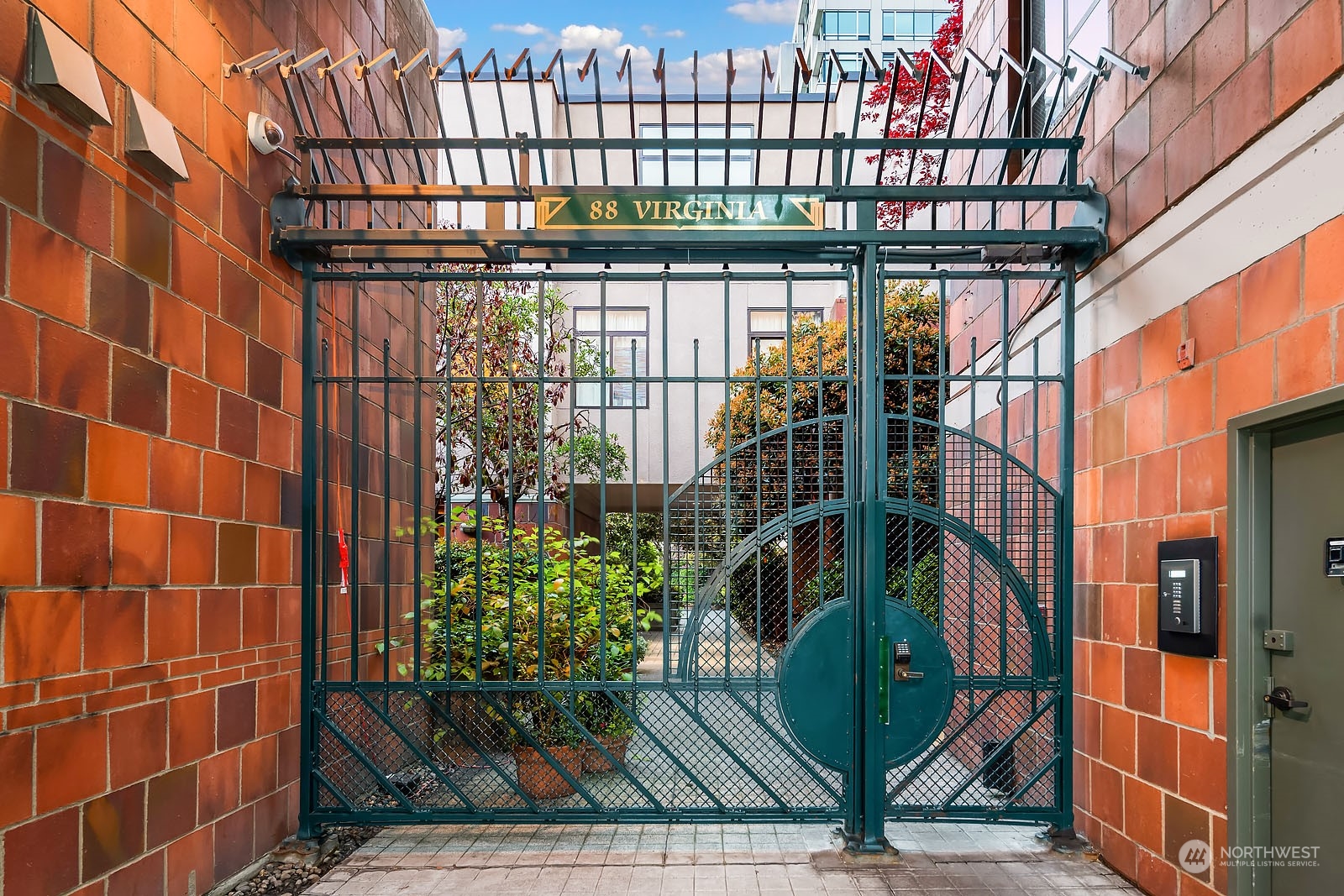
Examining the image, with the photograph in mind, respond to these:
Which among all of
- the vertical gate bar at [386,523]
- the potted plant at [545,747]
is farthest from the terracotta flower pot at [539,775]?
the vertical gate bar at [386,523]

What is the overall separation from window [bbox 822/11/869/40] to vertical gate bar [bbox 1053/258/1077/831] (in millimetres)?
23792

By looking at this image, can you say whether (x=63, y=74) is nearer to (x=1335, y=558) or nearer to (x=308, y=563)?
(x=308, y=563)

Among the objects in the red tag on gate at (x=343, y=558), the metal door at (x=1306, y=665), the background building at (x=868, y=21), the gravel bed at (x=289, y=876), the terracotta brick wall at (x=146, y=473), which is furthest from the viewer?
the background building at (x=868, y=21)

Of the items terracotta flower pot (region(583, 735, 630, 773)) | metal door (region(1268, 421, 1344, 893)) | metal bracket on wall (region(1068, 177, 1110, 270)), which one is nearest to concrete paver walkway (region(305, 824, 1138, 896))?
terracotta flower pot (region(583, 735, 630, 773))

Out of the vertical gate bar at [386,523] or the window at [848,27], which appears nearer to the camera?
the vertical gate bar at [386,523]

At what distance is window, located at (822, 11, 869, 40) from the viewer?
87.2ft

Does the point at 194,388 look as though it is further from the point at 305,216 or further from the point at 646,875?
the point at 646,875

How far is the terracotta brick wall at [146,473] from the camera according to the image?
300 cm

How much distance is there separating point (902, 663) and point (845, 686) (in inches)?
12.8

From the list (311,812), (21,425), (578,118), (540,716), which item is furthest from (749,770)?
(578,118)

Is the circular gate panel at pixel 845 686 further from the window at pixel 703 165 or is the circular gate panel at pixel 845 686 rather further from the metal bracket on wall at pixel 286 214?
the window at pixel 703 165

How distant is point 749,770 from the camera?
4.86m

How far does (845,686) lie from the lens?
4.92m

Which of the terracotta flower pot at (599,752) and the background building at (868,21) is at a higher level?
the background building at (868,21)
